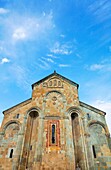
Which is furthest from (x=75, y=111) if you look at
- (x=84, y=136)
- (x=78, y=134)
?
(x=84, y=136)

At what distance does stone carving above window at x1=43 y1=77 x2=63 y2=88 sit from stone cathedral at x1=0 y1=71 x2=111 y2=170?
0.37 meters

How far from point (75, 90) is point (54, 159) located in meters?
8.24

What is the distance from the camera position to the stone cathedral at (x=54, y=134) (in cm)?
1072

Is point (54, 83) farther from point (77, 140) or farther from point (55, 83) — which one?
point (77, 140)

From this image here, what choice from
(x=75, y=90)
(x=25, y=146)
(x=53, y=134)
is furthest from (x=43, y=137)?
(x=75, y=90)

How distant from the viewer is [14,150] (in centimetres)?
1127

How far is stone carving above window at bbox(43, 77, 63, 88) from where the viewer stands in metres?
16.0

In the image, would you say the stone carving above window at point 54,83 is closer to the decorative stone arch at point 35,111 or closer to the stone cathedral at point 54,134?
the stone cathedral at point 54,134

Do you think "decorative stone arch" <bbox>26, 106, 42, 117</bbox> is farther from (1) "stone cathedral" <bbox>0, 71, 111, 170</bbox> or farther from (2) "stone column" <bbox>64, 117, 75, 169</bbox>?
(2) "stone column" <bbox>64, 117, 75, 169</bbox>

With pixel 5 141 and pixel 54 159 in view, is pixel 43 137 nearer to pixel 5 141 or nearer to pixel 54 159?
pixel 54 159

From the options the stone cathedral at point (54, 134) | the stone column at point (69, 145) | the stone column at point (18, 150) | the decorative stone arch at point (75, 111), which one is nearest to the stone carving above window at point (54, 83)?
the stone cathedral at point (54, 134)

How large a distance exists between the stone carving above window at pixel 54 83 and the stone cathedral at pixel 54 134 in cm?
37

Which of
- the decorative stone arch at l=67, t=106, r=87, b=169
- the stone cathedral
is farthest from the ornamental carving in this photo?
the decorative stone arch at l=67, t=106, r=87, b=169

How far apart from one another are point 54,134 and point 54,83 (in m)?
6.72
